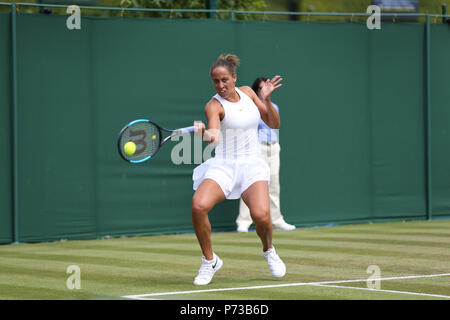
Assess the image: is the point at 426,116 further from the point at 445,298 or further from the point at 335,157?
the point at 445,298

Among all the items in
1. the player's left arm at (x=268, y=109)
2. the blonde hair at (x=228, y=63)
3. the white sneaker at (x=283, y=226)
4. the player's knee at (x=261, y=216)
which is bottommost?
the white sneaker at (x=283, y=226)

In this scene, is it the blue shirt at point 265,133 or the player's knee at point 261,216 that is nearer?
the player's knee at point 261,216

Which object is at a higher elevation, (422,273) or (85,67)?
(85,67)

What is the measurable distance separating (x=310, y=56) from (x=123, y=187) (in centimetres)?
366

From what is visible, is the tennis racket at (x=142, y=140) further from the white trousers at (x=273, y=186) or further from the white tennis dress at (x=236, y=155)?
the white trousers at (x=273, y=186)

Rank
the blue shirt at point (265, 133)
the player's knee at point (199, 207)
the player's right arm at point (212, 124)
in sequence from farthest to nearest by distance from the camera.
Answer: the blue shirt at point (265, 133)
the player's knee at point (199, 207)
the player's right arm at point (212, 124)

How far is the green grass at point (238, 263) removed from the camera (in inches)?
319

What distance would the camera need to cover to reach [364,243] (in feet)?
40.0

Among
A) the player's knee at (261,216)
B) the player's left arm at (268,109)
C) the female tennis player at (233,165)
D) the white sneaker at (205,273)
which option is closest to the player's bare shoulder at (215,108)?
the female tennis player at (233,165)

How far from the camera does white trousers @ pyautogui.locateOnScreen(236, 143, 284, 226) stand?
47.0 feet

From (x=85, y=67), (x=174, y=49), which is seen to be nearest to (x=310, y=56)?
(x=174, y=49)

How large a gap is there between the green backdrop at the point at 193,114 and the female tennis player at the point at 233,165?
4.97m

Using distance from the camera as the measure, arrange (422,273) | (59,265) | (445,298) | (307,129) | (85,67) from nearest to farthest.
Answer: (445,298) < (422,273) < (59,265) < (85,67) < (307,129)

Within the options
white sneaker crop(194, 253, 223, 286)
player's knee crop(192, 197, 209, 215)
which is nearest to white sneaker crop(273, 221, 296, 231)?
white sneaker crop(194, 253, 223, 286)
